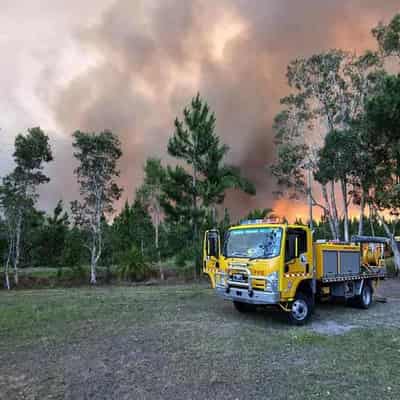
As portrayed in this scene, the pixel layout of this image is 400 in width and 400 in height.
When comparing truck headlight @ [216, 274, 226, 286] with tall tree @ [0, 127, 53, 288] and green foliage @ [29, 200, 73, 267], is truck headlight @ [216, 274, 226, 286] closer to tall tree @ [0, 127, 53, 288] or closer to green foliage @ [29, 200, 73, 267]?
tall tree @ [0, 127, 53, 288]

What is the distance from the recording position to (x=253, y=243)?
778 centimetres

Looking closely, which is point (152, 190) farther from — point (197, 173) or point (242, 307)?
point (242, 307)

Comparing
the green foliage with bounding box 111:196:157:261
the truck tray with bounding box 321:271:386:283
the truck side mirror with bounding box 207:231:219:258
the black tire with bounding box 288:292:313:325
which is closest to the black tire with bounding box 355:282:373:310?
the truck tray with bounding box 321:271:386:283

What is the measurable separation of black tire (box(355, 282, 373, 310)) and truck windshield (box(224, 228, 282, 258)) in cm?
484

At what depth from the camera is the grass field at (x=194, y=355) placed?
14.0 ft

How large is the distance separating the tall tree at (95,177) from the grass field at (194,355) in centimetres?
1000

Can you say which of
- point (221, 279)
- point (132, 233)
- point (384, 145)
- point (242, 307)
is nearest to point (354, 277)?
point (242, 307)

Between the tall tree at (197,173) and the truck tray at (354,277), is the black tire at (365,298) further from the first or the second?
the tall tree at (197,173)

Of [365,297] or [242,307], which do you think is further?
[365,297]

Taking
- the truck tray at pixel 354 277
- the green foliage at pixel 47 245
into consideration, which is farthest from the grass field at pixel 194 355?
the green foliage at pixel 47 245

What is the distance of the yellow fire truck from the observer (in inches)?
282

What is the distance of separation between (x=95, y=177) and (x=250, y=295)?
14.8 meters

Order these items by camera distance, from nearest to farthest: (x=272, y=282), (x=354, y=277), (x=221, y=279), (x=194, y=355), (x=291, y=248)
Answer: (x=194, y=355)
(x=272, y=282)
(x=291, y=248)
(x=221, y=279)
(x=354, y=277)

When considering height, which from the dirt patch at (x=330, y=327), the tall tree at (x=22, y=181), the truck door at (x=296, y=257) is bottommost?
the dirt patch at (x=330, y=327)
